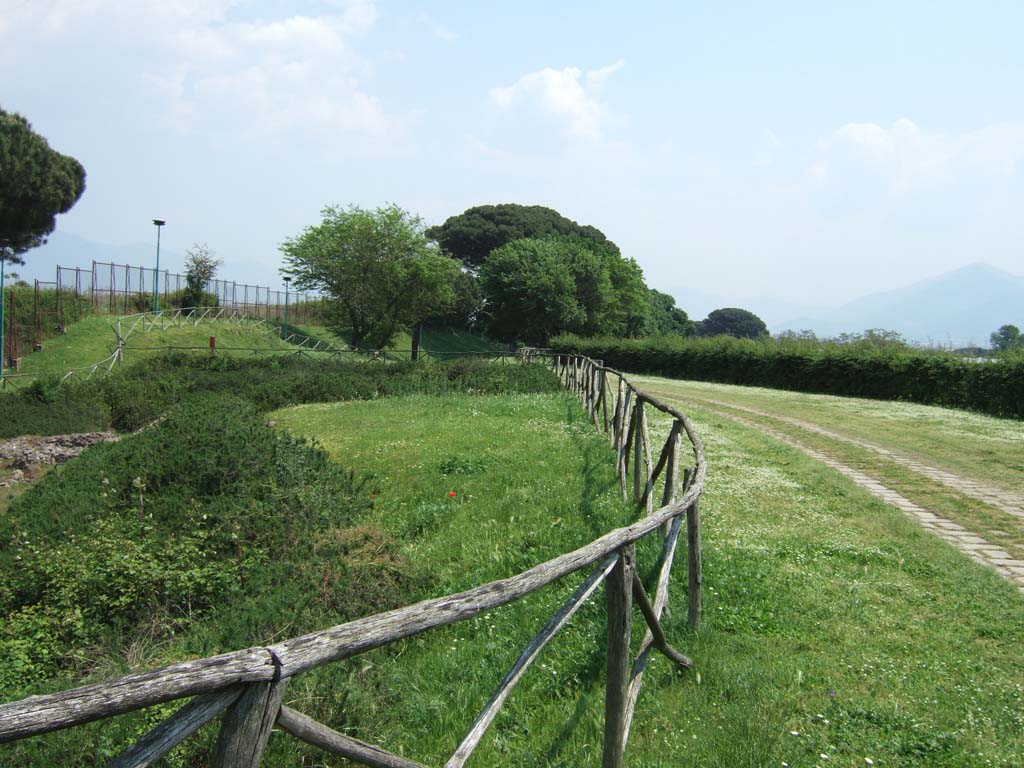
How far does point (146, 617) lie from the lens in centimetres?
579

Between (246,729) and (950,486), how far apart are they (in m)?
11.9

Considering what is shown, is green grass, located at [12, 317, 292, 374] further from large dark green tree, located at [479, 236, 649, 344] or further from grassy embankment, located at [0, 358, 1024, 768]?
large dark green tree, located at [479, 236, 649, 344]

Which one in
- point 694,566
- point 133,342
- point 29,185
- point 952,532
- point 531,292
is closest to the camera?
point 694,566

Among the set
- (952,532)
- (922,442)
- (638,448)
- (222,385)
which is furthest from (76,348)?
(952,532)

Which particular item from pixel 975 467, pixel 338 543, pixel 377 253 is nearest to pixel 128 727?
pixel 338 543

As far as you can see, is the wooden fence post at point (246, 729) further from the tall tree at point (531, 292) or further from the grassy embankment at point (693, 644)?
the tall tree at point (531, 292)

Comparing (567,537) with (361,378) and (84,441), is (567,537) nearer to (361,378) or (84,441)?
(84,441)

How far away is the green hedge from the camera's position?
22.4 meters

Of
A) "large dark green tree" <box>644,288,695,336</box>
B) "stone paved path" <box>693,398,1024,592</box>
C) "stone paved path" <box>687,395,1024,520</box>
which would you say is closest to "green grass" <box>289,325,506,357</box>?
"large dark green tree" <box>644,288,695,336</box>

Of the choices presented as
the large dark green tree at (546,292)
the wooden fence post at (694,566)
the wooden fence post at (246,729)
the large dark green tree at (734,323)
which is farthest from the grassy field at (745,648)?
the large dark green tree at (734,323)

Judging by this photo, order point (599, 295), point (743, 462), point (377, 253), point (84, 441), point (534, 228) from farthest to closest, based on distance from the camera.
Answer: point (534, 228), point (599, 295), point (377, 253), point (84, 441), point (743, 462)

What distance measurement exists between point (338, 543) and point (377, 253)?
44.1m

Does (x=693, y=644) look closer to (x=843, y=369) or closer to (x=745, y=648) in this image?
(x=745, y=648)

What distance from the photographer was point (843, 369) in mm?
30047
